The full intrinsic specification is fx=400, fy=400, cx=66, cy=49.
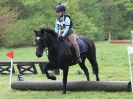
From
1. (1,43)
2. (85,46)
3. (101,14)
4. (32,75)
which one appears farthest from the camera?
(101,14)

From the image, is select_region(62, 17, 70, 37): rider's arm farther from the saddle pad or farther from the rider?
the saddle pad

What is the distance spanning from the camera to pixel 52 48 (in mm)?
10992

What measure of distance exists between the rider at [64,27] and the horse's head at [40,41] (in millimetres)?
625

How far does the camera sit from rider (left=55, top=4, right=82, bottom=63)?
1101 cm

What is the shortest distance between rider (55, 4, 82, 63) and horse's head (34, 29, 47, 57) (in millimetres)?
625

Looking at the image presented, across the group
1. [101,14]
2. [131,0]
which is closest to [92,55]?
[101,14]

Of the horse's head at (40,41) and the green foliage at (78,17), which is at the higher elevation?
the horse's head at (40,41)

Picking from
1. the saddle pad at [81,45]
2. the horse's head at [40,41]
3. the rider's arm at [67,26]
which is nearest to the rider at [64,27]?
the rider's arm at [67,26]

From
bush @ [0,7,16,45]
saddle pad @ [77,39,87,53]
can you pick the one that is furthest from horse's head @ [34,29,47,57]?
bush @ [0,7,16,45]

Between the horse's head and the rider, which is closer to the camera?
the horse's head

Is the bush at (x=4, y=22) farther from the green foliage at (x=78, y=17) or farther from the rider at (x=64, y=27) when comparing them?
the rider at (x=64, y=27)

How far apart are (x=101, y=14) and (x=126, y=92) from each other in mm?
50014

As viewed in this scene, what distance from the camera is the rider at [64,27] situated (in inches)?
433

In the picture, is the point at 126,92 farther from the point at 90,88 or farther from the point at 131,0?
the point at 131,0
